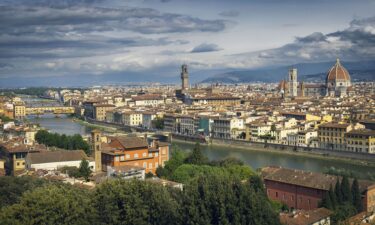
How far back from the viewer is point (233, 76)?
19988cm

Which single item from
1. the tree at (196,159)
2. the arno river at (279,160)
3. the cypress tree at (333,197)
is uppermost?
the tree at (196,159)

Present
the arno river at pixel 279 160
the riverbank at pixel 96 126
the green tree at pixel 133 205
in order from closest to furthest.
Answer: the green tree at pixel 133 205 < the arno river at pixel 279 160 < the riverbank at pixel 96 126

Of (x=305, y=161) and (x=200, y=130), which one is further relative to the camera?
(x=200, y=130)

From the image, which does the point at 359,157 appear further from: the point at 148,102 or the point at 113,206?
the point at 148,102

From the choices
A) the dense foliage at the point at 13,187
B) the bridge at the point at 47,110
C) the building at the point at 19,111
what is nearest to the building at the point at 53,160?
the dense foliage at the point at 13,187

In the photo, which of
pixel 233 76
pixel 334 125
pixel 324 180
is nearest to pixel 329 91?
pixel 334 125

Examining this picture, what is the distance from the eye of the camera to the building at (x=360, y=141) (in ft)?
64.3

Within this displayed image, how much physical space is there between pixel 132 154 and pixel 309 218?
→ 21.4ft

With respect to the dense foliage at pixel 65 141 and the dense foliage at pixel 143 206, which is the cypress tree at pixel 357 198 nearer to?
the dense foliage at pixel 143 206

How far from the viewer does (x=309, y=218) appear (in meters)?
8.89

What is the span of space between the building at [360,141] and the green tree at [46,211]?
14163 millimetres

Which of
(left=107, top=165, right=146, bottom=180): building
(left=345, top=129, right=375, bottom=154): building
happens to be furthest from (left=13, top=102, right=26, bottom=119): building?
(left=107, top=165, right=146, bottom=180): building

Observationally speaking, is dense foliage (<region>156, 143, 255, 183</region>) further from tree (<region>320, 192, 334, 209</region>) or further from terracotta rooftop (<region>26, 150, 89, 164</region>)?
terracotta rooftop (<region>26, 150, 89, 164</region>)

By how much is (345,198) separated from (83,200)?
4.95 m
